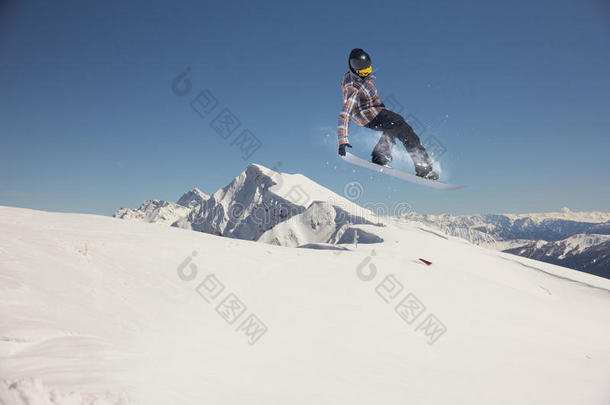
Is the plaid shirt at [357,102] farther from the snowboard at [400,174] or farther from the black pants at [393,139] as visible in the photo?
the snowboard at [400,174]

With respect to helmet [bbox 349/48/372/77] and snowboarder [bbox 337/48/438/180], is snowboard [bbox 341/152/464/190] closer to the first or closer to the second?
snowboarder [bbox 337/48/438/180]

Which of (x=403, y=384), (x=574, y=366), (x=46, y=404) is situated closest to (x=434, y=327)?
(x=574, y=366)

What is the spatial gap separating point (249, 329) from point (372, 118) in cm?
539

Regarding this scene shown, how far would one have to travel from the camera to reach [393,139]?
7508mm

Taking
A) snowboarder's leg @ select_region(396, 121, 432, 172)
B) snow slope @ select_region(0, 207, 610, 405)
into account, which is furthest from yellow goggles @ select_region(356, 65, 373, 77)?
snow slope @ select_region(0, 207, 610, 405)

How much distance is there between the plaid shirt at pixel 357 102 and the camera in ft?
20.1

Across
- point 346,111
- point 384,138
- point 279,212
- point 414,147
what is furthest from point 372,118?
point 279,212

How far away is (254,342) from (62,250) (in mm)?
4940

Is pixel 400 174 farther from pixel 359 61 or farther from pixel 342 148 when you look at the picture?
pixel 359 61

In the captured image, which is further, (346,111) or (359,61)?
(346,111)

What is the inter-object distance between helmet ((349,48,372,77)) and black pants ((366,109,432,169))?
1331 mm

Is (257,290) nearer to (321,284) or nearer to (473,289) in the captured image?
(321,284)

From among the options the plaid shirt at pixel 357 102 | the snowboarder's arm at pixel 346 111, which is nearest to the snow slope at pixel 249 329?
the snowboarder's arm at pixel 346 111

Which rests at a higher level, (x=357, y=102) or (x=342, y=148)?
(x=357, y=102)
